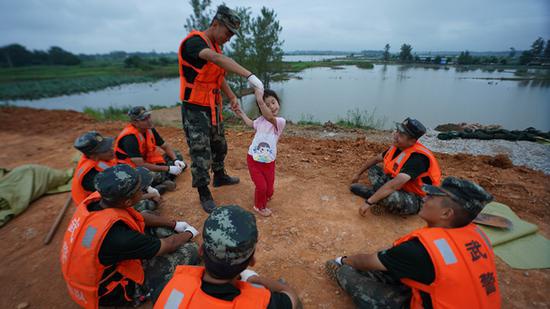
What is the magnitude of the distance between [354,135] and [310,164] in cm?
321

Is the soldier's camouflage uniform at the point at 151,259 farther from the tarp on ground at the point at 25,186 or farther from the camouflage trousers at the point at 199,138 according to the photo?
the tarp on ground at the point at 25,186

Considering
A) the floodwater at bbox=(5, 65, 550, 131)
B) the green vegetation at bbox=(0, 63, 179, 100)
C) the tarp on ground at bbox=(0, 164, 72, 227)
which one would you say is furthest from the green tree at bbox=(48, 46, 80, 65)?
the tarp on ground at bbox=(0, 164, 72, 227)

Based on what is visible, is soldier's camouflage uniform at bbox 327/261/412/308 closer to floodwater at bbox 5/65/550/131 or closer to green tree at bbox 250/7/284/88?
floodwater at bbox 5/65/550/131

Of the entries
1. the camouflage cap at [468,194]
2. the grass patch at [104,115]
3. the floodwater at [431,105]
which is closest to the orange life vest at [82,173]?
the camouflage cap at [468,194]

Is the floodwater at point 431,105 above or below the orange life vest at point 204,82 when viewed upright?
below

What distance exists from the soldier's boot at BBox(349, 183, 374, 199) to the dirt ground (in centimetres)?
8

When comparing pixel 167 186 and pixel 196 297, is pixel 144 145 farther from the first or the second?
pixel 196 297

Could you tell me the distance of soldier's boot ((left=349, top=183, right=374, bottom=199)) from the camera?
316cm

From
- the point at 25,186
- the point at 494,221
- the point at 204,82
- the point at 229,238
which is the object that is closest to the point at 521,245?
the point at 494,221

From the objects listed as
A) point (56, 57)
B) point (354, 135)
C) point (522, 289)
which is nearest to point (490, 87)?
point (354, 135)

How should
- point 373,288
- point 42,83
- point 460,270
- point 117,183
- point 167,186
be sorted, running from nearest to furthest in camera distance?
point 460,270 < point 117,183 < point 373,288 < point 167,186 < point 42,83

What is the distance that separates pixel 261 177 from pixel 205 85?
1.14 metres

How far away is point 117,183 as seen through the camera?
149 cm

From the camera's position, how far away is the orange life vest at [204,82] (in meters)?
2.42
